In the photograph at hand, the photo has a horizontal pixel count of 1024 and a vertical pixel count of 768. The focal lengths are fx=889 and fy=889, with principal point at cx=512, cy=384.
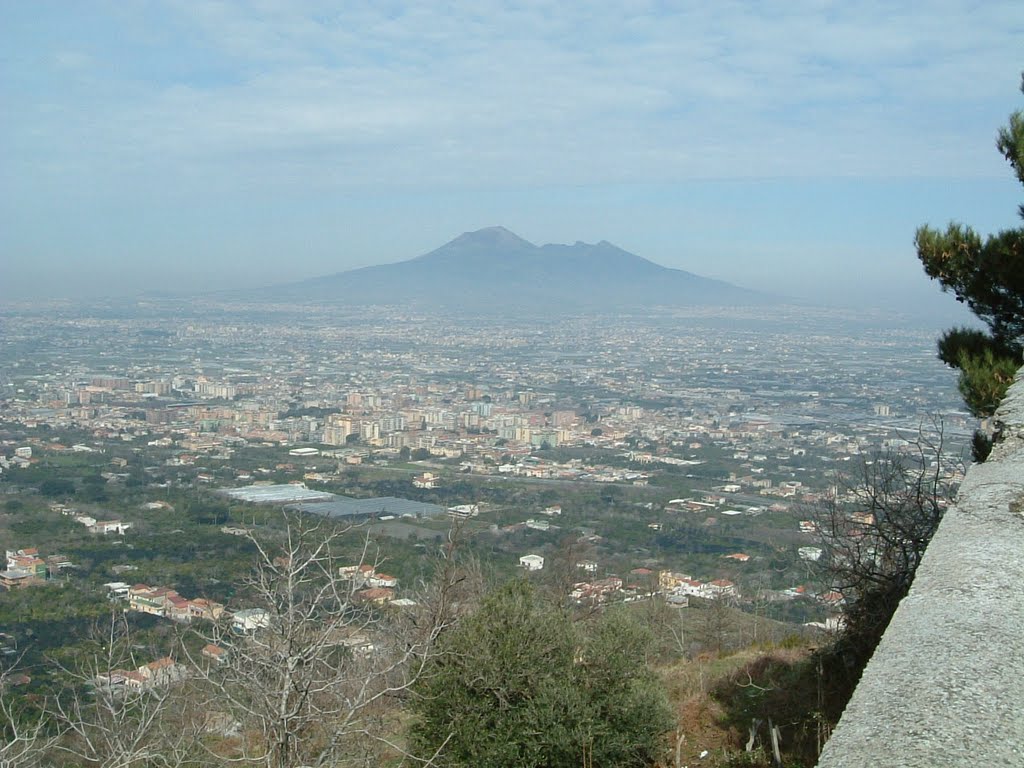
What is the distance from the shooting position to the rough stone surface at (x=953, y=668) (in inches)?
88.4

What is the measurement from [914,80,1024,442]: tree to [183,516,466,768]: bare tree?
4.67 meters

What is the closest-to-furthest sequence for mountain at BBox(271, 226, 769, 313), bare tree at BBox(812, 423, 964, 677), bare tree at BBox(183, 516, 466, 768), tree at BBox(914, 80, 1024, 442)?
bare tree at BBox(183, 516, 466, 768) → bare tree at BBox(812, 423, 964, 677) → tree at BBox(914, 80, 1024, 442) → mountain at BBox(271, 226, 769, 313)

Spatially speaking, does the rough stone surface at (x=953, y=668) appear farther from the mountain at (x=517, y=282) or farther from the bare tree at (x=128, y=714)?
the mountain at (x=517, y=282)

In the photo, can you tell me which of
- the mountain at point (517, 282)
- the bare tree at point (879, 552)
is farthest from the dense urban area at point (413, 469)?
the mountain at point (517, 282)

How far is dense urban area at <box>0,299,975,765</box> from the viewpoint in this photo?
38.1 feet

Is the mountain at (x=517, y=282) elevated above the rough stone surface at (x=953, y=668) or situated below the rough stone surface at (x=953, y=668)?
above

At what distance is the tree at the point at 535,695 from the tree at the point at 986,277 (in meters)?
3.30

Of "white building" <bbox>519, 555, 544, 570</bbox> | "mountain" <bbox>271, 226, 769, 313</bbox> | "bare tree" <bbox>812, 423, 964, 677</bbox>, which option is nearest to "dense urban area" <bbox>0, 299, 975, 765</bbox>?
"white building" <bbox>519, 555, 544, 570</bbox>

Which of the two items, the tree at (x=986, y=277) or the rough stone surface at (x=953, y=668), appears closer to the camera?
the rough stone surface at (x=953, y=668)

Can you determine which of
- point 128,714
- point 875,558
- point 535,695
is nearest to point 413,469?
point 128,714

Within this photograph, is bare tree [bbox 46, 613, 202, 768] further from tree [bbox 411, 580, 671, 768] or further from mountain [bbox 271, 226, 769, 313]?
mountain [bbox 271, 226, 769, 313]

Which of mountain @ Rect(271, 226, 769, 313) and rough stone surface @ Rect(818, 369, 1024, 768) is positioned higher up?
mountain @ Rect(271, 226, 769, 313)

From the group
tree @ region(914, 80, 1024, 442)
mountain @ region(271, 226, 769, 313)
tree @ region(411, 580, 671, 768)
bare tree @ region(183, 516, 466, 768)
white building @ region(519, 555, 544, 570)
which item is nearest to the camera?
bare tree @ region(183, 516, 466, 768)

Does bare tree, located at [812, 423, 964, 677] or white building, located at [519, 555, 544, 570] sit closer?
bare tree, located at [812, 423, 964, 677]
